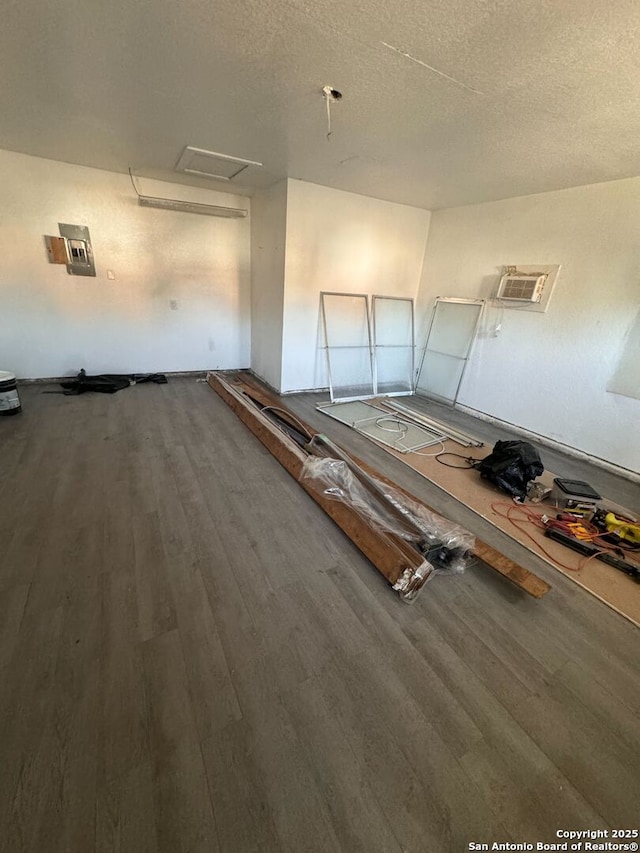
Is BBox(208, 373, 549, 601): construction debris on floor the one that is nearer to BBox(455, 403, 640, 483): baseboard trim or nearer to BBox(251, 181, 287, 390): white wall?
BBox(251, 181, 287, 390): white wall

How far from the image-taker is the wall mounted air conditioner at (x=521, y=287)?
3518 millimetres

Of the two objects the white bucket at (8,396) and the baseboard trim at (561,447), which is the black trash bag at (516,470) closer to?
the baseboard trim at (561,447)

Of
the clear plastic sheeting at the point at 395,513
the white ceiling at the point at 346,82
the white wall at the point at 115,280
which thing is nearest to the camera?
the white ceiling at the point at 346,82

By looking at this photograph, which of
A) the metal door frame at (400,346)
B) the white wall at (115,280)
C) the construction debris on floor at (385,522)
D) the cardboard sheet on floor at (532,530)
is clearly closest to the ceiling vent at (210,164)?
the white wall at (115,280)

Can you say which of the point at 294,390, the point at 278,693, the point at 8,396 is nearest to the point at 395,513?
the point at 278,693

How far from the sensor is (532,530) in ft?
7.45

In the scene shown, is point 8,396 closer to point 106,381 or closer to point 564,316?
point 106,381

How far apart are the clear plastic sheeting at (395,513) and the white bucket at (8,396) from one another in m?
3.01

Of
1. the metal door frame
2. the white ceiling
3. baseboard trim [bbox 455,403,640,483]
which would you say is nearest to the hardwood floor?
baseboard trim [bbox 455,403,640,483]

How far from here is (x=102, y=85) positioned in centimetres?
211

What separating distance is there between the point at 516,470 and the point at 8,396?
462 centimetres

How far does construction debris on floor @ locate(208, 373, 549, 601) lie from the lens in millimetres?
1738

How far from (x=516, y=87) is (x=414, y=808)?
10.4 ft

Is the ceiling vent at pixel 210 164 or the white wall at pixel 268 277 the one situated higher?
the ceiling vent at pixel 210 164
